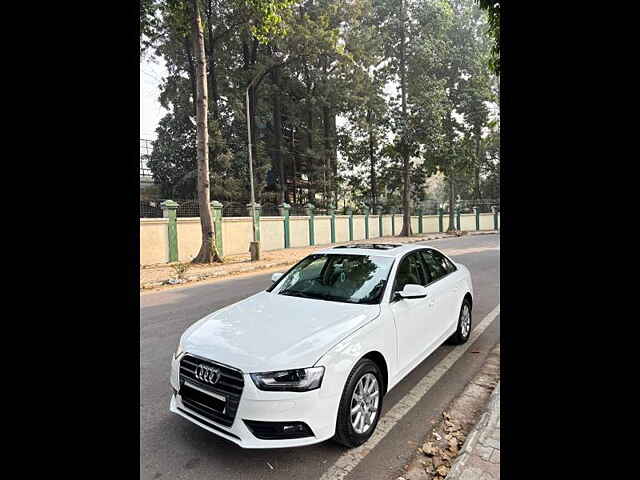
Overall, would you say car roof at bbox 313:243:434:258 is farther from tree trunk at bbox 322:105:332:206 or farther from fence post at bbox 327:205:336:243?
tree trunk at bbox 322:105:332:206

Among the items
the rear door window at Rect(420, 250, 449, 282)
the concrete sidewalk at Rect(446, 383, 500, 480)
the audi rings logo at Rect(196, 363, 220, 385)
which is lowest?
the concrete sidewalk at Rect(446, 383, 500, 480)

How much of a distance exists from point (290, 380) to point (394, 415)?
132cm

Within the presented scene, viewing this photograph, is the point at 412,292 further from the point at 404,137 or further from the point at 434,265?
the point at 404,137

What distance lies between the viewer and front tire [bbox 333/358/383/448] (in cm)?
289

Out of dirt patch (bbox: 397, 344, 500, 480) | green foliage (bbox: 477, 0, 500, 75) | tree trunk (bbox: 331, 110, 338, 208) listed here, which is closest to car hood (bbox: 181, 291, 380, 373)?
dirt patch (bbox: 397, 344, 500, 480)

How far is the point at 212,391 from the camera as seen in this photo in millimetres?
2840

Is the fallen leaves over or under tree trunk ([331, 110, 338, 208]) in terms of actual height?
under

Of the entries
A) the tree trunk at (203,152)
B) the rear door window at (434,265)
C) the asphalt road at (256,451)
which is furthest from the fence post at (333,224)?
the rear door window at (434,265)

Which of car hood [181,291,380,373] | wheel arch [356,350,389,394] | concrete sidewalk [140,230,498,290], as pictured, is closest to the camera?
car hood [181,291,380,373]

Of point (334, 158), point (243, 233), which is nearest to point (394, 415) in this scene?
point (243, 233)

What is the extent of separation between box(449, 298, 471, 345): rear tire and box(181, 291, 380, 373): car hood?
222 cm
